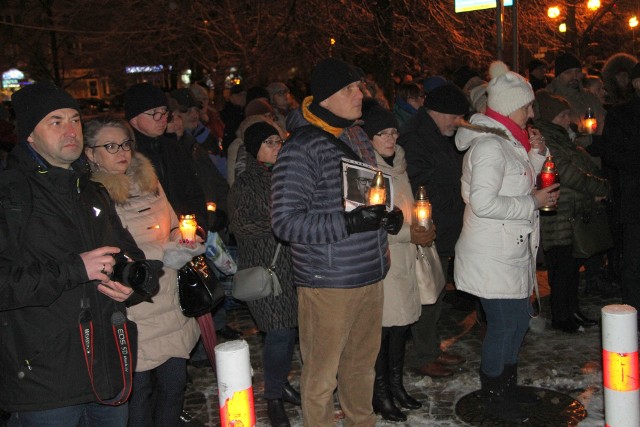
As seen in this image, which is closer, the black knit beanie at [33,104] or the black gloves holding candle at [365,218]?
the black knit beanie at [33,104]

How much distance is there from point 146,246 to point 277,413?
1.71 metres

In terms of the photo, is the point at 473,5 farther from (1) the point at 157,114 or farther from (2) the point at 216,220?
(1) the point at 157,114

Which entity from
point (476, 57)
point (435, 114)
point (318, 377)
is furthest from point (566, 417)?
point (476, 57)

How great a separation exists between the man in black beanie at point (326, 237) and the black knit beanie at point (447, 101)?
6.44 ft

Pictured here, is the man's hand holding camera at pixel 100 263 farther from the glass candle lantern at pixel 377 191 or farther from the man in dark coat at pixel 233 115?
the man in dark coat at pixel 233 115

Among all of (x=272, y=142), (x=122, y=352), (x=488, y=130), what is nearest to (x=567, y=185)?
(x=488, y=130)

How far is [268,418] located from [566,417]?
213cm

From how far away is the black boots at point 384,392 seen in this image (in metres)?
5.49

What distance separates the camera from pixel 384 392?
5.55 meters

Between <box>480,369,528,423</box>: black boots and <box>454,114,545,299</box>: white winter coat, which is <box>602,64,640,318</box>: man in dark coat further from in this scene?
<box>480,369,528,423</box>: black boots

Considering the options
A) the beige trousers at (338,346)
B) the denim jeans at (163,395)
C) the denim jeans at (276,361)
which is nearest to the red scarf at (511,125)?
the beige trousers at (338,346)

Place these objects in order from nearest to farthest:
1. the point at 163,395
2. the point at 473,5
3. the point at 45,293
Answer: the point at 45,293 < the point at 163,395 < the point at 473,5

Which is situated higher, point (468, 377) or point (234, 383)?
point (234, 383)

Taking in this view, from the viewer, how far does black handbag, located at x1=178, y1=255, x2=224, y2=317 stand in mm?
4641
